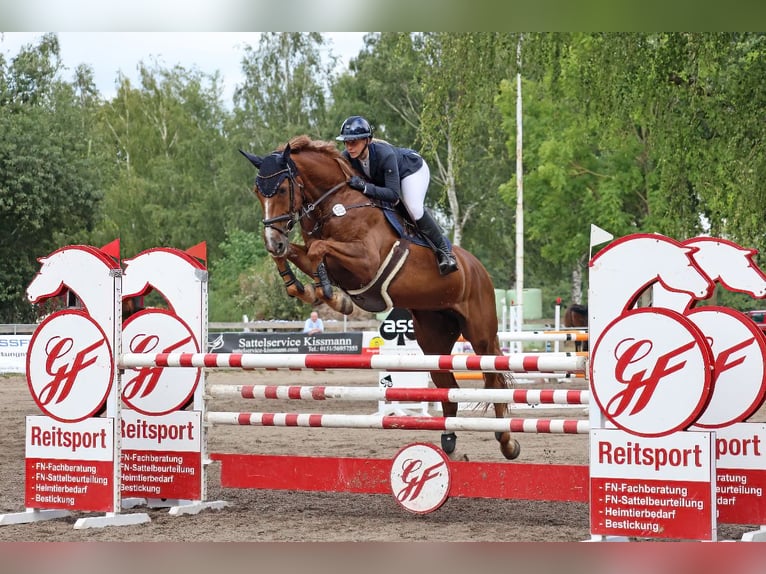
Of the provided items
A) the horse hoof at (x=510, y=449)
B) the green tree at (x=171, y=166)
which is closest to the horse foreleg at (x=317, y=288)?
the horse hoof at (x=510, y=449)

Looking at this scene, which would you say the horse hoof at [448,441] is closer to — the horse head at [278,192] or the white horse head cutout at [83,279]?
the horse head at [278,192]

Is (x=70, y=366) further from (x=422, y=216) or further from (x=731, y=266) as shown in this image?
(x=731, y=266)

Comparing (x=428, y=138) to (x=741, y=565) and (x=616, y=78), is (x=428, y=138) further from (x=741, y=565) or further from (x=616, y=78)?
(x=741, y=565)

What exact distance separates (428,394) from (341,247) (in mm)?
876

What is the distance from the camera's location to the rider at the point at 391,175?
5.02 m

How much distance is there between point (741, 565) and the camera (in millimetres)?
3389

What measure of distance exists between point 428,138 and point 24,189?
1570 cm

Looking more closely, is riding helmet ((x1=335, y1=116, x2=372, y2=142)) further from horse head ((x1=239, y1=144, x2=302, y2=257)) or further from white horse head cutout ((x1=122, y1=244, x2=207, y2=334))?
white horse head cutout ((x1=122, y1=244, x2=207, y2=334))

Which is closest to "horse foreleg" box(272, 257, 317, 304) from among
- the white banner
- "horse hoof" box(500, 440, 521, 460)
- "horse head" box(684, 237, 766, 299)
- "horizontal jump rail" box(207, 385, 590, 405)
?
"horizontal jump rail" box(207, 385, 590, 405)

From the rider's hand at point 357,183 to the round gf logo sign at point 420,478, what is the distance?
4.42 ft

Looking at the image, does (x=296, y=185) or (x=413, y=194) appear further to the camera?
(x=413, y=194)

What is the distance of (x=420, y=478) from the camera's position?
4.37 metres

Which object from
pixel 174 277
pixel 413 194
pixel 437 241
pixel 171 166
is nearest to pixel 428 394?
pixel 437 241
